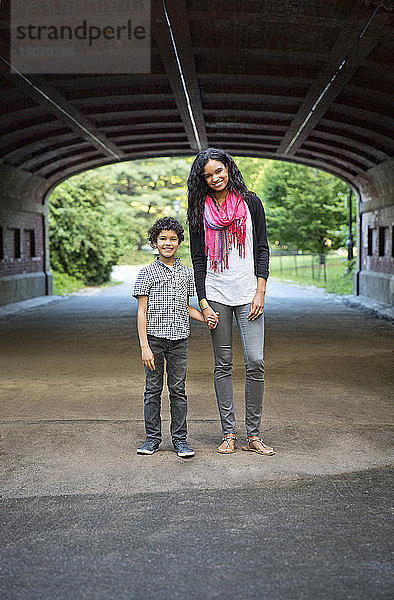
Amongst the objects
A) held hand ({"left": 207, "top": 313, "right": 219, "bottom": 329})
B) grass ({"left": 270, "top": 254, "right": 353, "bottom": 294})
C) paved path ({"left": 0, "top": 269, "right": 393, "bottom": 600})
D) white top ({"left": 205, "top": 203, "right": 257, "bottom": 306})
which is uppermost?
white top ({"left": 205, "top": 203, "right": 257, "bottom": 306})

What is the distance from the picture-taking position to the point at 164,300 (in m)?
5.85

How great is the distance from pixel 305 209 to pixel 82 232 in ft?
42.0

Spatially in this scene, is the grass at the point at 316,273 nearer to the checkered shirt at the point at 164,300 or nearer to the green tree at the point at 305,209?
the green tree at the point at 305,209

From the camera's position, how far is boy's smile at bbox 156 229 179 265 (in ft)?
19.1

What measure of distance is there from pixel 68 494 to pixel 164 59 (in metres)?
11.1

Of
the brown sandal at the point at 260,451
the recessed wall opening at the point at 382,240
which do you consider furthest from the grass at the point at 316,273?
the brown sandal at the point at 260,451

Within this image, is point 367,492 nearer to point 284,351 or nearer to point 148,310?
point 148,310

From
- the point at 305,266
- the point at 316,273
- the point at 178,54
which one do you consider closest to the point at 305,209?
the point at 316,273

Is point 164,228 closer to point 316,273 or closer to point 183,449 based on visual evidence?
point 183,449

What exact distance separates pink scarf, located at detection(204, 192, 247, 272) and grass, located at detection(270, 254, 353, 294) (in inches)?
900

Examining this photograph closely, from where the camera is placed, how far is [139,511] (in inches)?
179

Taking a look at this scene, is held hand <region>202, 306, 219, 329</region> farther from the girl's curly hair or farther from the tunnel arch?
the tunnel arch

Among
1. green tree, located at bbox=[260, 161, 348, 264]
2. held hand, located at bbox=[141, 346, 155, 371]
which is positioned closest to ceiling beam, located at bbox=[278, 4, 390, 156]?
held hand, located at bbox=[141, 346, 155, 371]

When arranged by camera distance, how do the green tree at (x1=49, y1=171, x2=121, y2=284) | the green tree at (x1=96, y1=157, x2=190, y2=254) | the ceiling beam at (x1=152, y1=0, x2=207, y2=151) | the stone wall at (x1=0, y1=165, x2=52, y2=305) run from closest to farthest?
the ceiling beam at (x1=152, y1=0, x2=207, y2=151)
the stone wall at (x1=0, y1=165, x2=52, y2=305)
the green tree at (x1=49, y1=171, x2=121, y2=284)
the green tree at (x1=96, y1=157, x2=190, y2=254)
